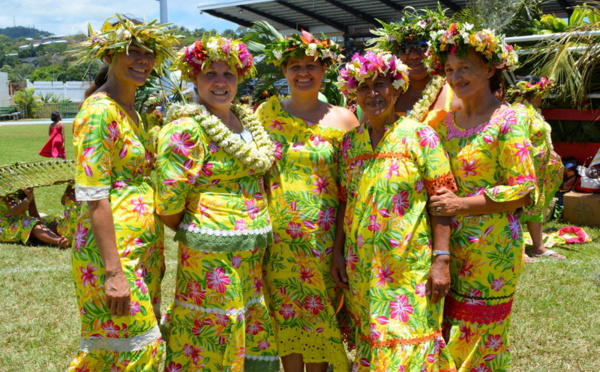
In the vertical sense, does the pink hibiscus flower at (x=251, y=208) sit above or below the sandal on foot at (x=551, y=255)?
above

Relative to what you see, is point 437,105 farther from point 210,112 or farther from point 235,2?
point 235,2

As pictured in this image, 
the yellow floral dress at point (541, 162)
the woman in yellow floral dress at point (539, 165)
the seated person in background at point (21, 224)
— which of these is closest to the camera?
the yellow floral dress at point (541, 162)

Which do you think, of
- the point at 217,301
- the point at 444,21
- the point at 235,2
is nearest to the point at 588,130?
the point at 444,21

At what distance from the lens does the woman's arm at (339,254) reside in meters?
3.46

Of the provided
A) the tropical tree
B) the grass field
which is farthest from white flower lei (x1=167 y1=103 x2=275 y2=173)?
the tropical tree

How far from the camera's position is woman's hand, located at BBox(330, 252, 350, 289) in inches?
136

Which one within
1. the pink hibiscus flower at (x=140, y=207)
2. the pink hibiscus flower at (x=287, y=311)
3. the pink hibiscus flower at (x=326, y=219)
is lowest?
the pink hibiscus flower at (x=287, y=311)

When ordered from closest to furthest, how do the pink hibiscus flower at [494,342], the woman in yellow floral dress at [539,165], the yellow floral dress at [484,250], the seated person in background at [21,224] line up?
the yellow floral dress at [484,250] → the pink hibiscus flower at [494,342] → the woman in yellow floral dress at [539,165] → the seated person in background at [21,224]

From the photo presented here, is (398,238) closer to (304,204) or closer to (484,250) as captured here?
(484,250)

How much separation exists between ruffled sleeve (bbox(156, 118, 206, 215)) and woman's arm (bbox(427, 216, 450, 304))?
1.27m

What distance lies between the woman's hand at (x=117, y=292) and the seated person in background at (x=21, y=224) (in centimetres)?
544

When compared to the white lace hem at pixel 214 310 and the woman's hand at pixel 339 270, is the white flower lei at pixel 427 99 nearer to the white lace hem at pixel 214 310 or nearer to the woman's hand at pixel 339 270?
the woman's hand at pixel 339 270

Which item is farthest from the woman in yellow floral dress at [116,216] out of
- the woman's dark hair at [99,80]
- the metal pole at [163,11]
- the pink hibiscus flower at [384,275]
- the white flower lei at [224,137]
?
the metal pole at [163,11]

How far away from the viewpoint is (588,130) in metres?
10.2
